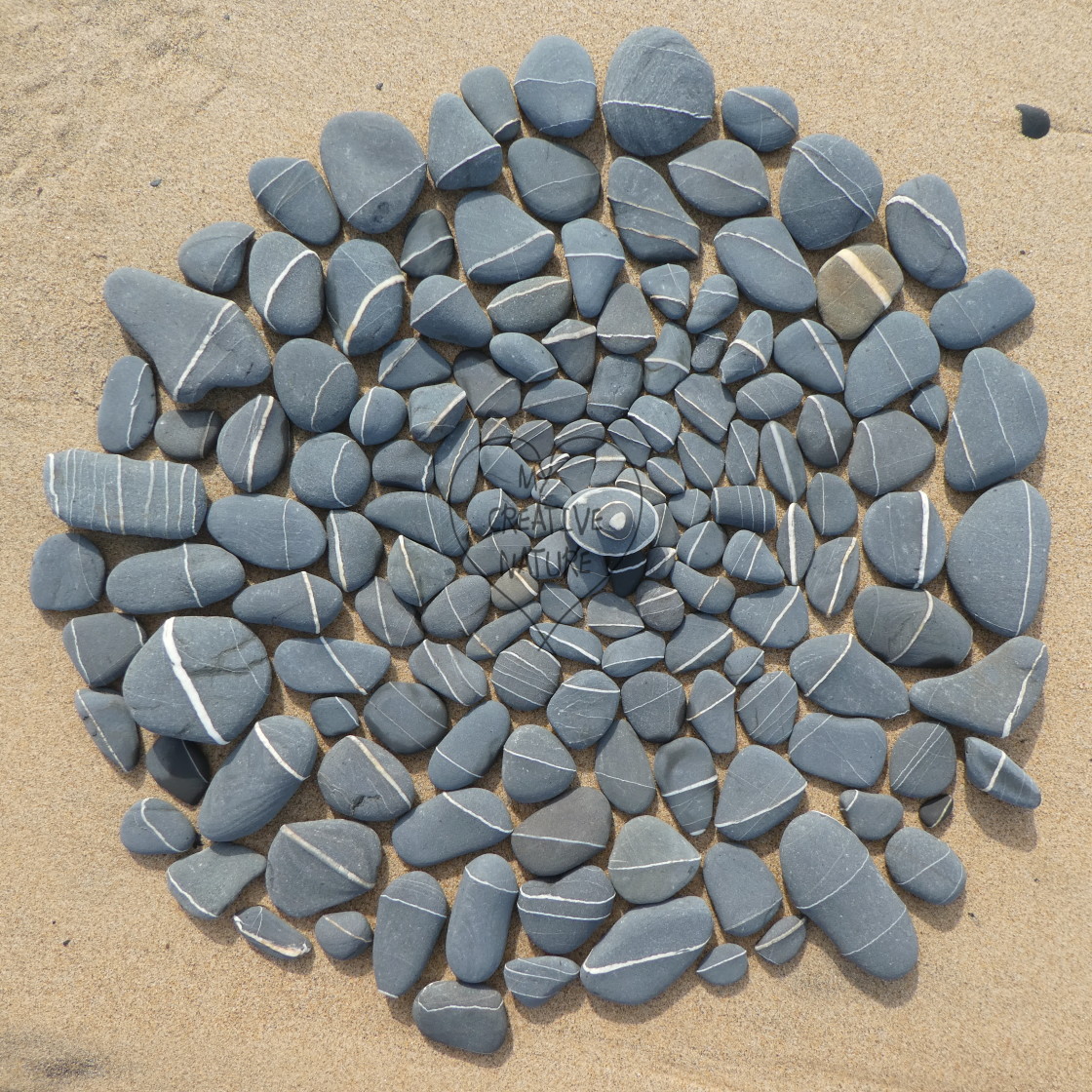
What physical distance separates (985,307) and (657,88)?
1.00m

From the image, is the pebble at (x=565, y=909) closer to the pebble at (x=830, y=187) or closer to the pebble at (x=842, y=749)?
the pebble at (x=842, y=749)

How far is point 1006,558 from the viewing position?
1853 millimetres

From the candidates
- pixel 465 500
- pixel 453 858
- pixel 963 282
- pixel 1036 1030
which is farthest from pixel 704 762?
pixel 963 282

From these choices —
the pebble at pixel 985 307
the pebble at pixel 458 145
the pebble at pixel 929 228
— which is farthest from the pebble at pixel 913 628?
the pebble at pixel 458 145

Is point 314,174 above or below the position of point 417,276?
above

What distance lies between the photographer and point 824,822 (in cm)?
185

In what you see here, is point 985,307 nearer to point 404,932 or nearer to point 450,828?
point 450,828

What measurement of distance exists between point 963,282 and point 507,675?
1.57 metres

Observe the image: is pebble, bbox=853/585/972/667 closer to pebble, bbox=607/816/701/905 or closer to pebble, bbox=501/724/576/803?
pebble, bbox=607/816/701/905

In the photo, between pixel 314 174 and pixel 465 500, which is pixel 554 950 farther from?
pixel 314 174

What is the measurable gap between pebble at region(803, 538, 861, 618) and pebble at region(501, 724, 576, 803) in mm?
773

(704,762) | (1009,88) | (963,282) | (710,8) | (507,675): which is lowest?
(704,762)

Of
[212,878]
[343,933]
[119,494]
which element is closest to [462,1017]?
[343,933]

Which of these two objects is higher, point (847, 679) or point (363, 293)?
point (363, 293)
